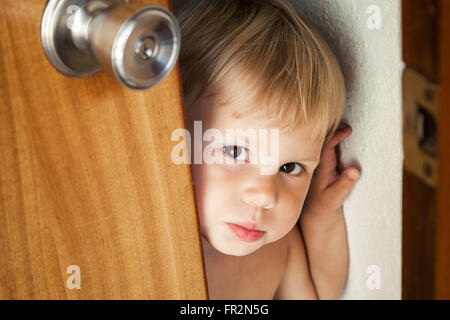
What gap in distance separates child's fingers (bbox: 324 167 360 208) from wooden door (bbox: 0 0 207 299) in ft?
0.80

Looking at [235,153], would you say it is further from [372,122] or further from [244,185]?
[372,122]

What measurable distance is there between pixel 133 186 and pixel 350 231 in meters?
0.35

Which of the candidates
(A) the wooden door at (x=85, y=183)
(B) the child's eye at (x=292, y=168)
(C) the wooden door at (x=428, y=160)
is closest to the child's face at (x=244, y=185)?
(B) the child's eye at (x=292, y=168)

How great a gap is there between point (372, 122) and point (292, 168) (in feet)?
0.35

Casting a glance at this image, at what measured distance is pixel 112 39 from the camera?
31 centimetres

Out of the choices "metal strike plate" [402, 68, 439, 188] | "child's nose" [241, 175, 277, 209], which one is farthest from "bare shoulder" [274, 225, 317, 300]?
"metal strike plate" [402, 68, 439, 188]

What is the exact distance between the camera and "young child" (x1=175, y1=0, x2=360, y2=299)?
526mm

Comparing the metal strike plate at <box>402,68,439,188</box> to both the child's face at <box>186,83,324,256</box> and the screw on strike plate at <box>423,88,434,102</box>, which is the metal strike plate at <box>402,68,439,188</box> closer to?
the screw on strike plate at <box>423,88,434,102</box>

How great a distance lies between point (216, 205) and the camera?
55cm

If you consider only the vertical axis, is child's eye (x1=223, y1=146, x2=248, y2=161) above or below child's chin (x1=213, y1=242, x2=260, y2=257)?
above

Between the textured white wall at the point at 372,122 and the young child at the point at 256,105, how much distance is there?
0.02 meters

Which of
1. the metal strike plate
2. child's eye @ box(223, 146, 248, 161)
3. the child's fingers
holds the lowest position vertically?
the metal strike plate

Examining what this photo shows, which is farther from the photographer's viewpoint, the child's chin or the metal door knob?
the child's chin

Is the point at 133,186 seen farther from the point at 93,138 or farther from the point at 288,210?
the point at 288,210
